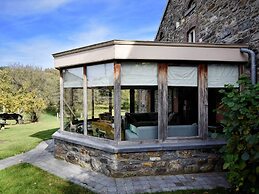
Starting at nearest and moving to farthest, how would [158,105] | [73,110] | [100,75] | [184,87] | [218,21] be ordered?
[158,105] < [100,75] < [184,87] < [73,110] < [218,21]

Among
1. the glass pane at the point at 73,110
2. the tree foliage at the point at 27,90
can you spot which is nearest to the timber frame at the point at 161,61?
the glass pane at the point at 73,110

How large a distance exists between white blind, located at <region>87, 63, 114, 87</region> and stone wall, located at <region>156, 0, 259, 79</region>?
3699 mm

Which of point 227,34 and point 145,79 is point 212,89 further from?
point 227,34

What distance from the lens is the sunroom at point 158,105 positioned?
552cm

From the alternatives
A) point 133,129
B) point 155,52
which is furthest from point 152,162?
point 155,52

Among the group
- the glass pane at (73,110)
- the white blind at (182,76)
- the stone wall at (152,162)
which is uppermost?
the white blind at (182,76)

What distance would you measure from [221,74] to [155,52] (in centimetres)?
185

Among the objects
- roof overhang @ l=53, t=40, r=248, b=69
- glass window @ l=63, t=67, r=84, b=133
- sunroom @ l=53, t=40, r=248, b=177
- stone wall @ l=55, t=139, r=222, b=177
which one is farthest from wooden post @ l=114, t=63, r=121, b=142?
glass window @ l=63, t=67, r=84, b=133

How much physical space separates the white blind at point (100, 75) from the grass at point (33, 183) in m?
2.37

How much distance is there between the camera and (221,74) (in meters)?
6.10

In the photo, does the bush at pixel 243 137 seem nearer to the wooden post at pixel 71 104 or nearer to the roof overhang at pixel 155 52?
the roof overhang at pixel 155 52

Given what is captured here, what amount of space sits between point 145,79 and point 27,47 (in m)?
40.4

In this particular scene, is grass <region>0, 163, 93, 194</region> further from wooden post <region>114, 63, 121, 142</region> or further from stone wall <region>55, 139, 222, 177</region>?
wooden post <region>114, 63, 121, 142</region>

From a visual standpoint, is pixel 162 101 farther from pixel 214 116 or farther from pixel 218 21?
pixel 218 21
